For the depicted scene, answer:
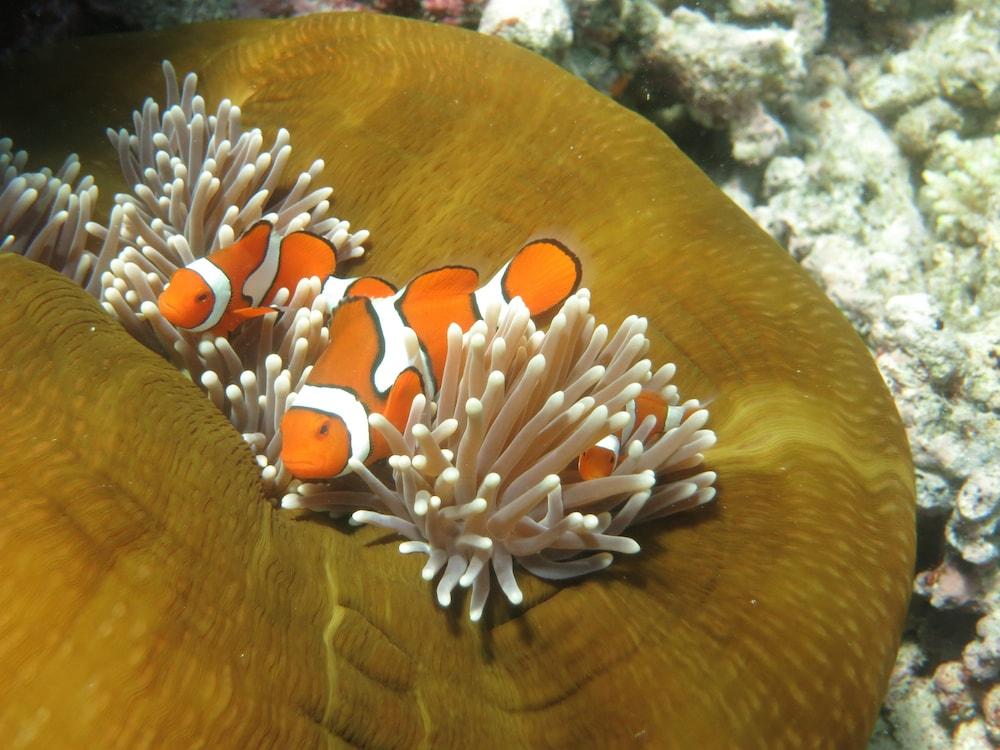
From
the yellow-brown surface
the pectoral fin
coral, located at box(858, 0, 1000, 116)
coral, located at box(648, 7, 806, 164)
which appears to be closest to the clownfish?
the pectoral fin

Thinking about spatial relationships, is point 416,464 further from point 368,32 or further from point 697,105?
point 697,105

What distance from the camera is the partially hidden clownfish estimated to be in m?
1.34

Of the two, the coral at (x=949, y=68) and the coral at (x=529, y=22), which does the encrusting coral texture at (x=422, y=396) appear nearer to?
the coral at (x=529, y=22)

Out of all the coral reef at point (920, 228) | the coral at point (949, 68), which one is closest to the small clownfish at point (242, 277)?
the coral reef at point (920, 228)

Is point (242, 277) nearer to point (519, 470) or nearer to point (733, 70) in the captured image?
point (519, 470)

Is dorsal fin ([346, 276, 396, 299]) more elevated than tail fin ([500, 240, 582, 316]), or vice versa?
tail fin ([500, 240, 582, 316])

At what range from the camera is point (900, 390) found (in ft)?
7.89

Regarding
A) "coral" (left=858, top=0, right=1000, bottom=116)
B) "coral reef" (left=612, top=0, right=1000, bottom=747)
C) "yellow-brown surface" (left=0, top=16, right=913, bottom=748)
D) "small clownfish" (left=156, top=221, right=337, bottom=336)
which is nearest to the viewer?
"yellow-brown surface" (left=0, top=16, right=913, bottom=748)

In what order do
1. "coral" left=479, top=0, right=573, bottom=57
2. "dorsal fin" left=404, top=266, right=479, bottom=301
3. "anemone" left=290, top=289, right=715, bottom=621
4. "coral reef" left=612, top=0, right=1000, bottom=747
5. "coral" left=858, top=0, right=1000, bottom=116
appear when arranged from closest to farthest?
"anemone" left=290, top=289, right=715, bottom=621 < "dorsal fin" left=404, top=266, right=479, bottom=301 < "coral reef" left=612, top=0, right=1000, bottom=747 < "coral" left=479, top=0, right=573, bottom=57 < "coral" left=858, top=0, right=1000, bottom=116

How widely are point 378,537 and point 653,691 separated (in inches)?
20.2

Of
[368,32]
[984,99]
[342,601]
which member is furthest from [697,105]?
[342,601]

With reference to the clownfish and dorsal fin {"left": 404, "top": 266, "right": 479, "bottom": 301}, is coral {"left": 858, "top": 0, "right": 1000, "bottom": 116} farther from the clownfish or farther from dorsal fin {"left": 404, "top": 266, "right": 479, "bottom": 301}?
dorsal fin {"left": 404, "top": 266, "right": 479, "bottom": 301}

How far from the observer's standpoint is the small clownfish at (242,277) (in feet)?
4.86

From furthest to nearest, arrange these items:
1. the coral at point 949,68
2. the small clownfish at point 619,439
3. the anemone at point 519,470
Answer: the coral at point 949,68
the small clownfish at point 619,439
the anemone at point 519,470
